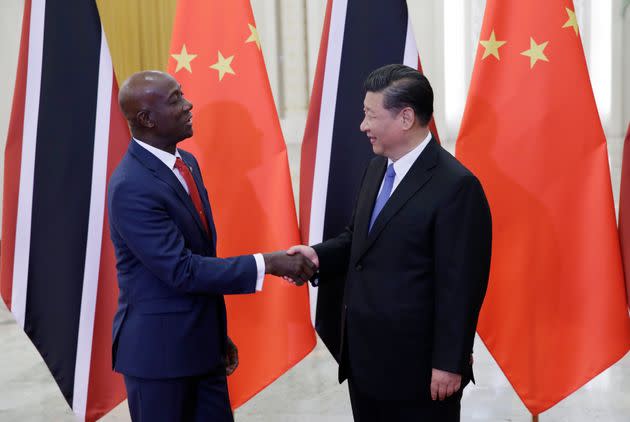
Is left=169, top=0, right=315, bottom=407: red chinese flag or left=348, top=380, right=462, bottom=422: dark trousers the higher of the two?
left=169, top=0, right=315, bottom=407: red chinese flag

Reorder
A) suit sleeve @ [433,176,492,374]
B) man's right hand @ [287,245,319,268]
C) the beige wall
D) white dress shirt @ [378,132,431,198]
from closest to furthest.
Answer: suit sleeve @ [433,176,492,374] < white dress shirt @ [378,132,431,198] < man's right hand @ [287,245,319,268] < the beige wall

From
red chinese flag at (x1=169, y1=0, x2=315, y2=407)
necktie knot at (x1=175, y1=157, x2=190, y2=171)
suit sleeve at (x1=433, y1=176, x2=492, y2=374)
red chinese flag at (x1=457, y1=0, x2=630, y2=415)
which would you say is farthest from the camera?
red chinese flag at (x1=169, y1=0, x2=315, y2=407)

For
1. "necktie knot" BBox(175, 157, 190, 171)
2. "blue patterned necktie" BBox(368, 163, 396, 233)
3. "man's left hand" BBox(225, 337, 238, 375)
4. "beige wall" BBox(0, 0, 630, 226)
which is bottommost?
"man's left hand" BBox(225, 337, 238, 375)

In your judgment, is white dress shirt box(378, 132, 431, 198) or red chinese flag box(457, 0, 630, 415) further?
red chinese flag box(457, 0, 630, 415)

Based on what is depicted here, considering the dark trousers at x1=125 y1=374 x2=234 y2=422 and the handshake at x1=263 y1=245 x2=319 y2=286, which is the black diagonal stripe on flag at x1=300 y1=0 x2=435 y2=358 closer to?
the handshake at x1=263 y1=245 x2=319 y2=286

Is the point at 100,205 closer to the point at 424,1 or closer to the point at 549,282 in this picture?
the point at 549,282

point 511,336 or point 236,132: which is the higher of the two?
point 236,132

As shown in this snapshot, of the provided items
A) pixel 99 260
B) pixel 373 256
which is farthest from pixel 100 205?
pixel 373 256

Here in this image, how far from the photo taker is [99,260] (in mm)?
2523

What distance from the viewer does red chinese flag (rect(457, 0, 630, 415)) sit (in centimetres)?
238

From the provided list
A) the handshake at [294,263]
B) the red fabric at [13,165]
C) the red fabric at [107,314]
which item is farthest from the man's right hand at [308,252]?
the red fabric at [13,165]

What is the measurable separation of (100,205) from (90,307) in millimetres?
359

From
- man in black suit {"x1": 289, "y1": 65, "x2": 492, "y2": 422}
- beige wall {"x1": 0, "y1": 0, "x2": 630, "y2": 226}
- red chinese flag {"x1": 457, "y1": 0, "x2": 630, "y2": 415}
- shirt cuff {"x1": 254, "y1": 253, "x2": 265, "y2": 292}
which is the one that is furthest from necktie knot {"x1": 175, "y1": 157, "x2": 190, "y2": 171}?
beige wall {"x1": 0, "y1": 0, "x2": 630, "y2": 226}

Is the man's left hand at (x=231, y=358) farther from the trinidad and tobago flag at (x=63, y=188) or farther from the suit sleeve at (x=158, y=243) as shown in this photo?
the trinidad and tobago flag at (x=63, y=188)
